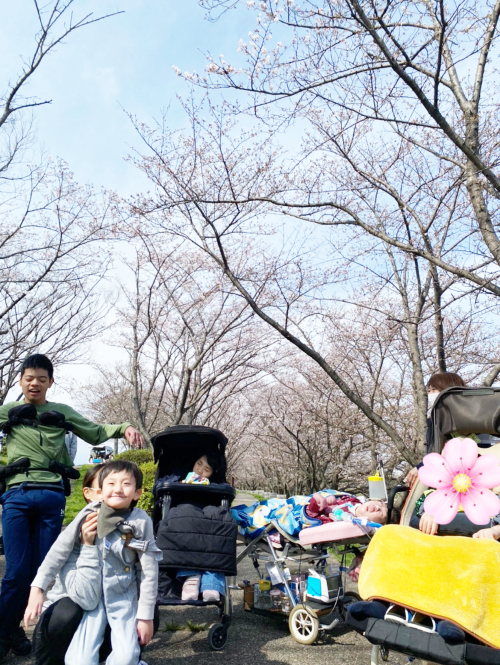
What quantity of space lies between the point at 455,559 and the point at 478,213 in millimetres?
3570

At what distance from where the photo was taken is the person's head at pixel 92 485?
2.64m

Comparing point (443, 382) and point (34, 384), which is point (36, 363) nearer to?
point (34, 384)

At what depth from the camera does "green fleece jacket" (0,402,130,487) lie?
310 cm

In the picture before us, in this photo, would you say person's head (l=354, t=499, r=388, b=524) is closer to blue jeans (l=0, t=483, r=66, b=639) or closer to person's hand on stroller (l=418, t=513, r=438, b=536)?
person's hand on stroller (l=418, t=513, r=438, b=536)

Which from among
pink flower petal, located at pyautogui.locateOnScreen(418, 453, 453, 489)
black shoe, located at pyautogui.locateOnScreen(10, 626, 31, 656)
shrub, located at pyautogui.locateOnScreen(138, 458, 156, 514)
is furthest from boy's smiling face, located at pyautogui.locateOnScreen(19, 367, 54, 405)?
shrub, located at pyautogui.locateOnScreen(138, 458, 156, 514)

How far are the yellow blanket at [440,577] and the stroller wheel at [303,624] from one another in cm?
123

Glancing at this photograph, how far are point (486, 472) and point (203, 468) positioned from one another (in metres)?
2.29

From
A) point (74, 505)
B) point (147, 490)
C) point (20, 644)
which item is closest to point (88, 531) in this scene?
point (20, 644)

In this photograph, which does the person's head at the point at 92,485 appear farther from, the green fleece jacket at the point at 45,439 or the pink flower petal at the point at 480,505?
the pink flower petal at the point at 480,505

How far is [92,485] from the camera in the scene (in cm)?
278

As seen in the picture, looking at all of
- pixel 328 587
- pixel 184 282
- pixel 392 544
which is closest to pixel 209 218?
pixel 328 587

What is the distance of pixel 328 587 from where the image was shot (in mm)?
3545

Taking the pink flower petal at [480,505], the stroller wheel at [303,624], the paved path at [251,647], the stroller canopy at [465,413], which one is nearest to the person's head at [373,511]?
the stroller canopy at [465,413]

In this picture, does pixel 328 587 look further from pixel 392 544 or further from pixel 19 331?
pixel 19 331
